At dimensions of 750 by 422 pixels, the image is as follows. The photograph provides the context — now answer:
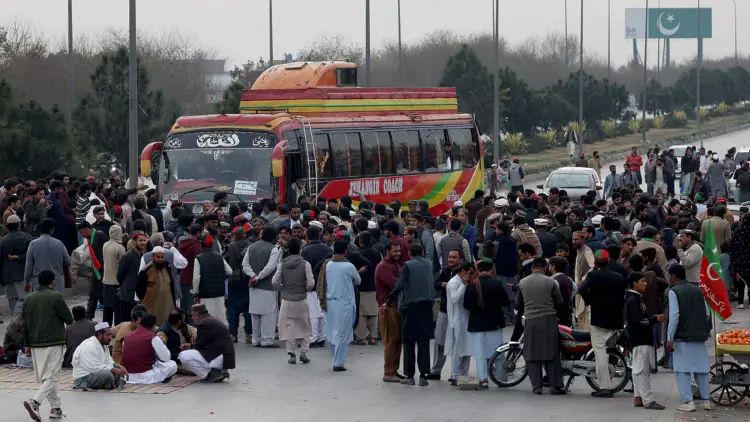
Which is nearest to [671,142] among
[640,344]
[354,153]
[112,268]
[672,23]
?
[354,153]

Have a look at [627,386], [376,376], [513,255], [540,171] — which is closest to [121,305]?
[376,376]

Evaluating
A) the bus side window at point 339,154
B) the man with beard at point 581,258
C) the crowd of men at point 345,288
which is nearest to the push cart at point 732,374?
the crowd of men at point 345,288

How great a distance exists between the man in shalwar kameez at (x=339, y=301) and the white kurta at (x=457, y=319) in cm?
153

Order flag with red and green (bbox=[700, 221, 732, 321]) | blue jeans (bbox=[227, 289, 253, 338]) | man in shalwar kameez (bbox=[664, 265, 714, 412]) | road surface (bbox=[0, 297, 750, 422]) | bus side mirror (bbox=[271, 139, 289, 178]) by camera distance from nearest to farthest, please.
Result: 1. road surface (bbox=[0, 297, 750, 422])
2. man in shalwar kameez (bbox=[664, 265, 714, 412])
3. flag with red and green (bbox=[700, 221, 732, 321])
4. blue jeans (bbox=[227, 289, 253, 338])
5. bus side mirror (bbox=[271, 139, 289, 178])

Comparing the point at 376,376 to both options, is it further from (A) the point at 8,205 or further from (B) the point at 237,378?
(A) the point at 8,205

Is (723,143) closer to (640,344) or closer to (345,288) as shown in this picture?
(345,288)

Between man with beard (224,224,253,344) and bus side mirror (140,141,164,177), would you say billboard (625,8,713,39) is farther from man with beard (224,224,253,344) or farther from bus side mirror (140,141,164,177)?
man with beard (224,224,253,344)

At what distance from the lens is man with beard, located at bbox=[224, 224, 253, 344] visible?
19.5m

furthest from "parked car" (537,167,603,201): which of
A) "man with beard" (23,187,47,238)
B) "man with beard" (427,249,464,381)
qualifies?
"man with beard" (427,249,464,381)

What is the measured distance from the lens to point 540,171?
61.8m

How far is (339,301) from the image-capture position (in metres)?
17.5

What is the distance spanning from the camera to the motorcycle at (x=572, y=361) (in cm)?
1590

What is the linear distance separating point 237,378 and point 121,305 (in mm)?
2673

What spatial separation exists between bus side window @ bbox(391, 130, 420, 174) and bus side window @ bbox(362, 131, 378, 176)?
79cm
